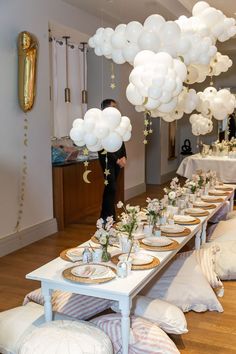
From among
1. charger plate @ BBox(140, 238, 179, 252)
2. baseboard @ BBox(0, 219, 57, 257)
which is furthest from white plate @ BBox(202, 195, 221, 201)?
baseboard @ BBox(0, 219, 57, 257)

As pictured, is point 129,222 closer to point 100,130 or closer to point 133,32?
point 100,130

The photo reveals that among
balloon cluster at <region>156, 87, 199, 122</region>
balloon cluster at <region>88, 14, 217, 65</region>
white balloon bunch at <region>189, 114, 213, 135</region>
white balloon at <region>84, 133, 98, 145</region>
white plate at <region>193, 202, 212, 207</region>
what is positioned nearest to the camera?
white balloon at <region>84, 133, 98, 145</region>

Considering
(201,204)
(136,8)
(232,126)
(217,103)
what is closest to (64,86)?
(136,8)

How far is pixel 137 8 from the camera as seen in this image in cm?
604

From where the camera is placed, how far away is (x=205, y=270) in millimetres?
3715

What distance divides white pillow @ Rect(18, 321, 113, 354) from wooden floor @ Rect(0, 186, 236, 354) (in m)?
0.79

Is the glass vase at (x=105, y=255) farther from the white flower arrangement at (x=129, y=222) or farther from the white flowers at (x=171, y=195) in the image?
the white flowers at (x=171, y=195)

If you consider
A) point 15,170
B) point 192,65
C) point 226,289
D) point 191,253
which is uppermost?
point 192,65

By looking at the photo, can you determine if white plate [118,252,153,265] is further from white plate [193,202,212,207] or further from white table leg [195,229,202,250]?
white plate [193,202,212,207]

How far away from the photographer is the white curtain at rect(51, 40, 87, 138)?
6.36 m

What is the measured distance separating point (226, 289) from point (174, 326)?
1.14 meters

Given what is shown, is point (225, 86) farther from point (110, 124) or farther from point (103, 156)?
point (110, 124)

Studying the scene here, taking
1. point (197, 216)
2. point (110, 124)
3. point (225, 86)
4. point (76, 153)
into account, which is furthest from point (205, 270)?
point (225, 86)

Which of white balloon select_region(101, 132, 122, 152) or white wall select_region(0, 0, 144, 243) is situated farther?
white wall select_region(0, 0, 144, 243)
